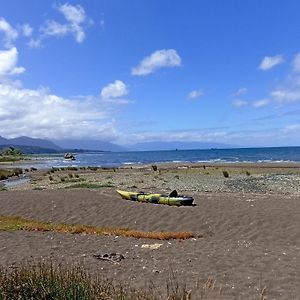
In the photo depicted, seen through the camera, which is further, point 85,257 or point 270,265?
point 85,257

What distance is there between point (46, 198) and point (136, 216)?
22.8ft

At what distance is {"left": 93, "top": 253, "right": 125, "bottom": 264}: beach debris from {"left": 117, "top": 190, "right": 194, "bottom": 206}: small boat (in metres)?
9.79

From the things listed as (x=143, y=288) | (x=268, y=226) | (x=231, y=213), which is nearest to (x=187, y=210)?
(x=231, y=213)

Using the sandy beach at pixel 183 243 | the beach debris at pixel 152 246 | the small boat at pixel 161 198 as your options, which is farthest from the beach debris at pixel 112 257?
the small boat at pixel 161 198

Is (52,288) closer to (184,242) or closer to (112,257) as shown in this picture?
(112,257)

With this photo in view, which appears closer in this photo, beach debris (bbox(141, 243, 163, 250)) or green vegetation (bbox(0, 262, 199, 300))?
green vegetation (bbox(0, 262, 199, 300))

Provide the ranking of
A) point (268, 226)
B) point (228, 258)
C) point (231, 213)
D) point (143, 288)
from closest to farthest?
point (143, 288), point (228, 258), point (268, 226), point (231, 213)

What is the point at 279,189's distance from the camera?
105 ft

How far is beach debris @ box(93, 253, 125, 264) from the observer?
12159 millimetres

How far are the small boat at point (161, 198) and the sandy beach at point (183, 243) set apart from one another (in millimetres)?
647

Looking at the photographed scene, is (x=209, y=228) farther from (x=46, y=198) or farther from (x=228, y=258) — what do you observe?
(x=46, y=198)

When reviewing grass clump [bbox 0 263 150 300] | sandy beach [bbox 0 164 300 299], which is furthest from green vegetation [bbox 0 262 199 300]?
sandy beach [bbox 0 164 300 299]

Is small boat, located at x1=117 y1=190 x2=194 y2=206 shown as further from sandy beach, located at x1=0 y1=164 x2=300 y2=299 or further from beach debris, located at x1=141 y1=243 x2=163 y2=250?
beach debris, located at x1=141 y1=243 x2=163 y2=250

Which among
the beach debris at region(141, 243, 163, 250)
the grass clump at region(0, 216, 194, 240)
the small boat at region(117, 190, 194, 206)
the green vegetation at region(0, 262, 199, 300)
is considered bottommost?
the grass clump at region(0, 216, 194, 240)
